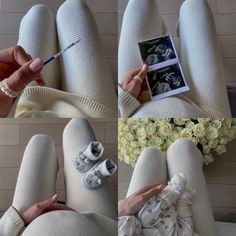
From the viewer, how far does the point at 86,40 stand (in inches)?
25.4

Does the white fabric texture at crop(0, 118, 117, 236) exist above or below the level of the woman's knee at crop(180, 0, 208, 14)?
below

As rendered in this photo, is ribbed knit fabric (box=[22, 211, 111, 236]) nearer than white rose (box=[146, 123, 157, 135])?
Yes

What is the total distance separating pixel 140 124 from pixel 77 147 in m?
0.12

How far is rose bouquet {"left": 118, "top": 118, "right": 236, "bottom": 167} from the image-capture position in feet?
2.13

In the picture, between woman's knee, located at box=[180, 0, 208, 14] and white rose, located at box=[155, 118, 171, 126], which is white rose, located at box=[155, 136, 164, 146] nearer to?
white rose, located at box=[155, 118, 171, 126]

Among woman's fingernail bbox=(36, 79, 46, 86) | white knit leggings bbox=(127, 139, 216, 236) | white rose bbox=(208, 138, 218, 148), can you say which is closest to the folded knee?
white knit leggings bbox=(127, 139, 216, 236)

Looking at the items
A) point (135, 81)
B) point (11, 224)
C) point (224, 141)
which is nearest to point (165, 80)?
point (135, 81)

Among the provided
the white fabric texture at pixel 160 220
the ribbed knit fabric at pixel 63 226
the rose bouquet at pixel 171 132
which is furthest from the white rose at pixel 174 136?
the ribbed knit fabric at pixel 63 226

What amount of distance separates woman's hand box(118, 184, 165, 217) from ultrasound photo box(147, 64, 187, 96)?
0.17 metres

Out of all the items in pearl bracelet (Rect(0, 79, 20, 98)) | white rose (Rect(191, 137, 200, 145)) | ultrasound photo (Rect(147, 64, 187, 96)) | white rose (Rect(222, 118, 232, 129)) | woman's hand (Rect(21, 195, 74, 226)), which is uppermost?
pearl bracelet (Rect(0, 79, 20, 98))

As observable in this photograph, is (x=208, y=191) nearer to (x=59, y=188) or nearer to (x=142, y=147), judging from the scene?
(x=142, y=147)

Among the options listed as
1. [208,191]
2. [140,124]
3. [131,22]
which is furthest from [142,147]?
[131,22]

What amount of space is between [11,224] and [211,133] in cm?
39

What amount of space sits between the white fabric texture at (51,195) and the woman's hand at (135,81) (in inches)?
4.1
